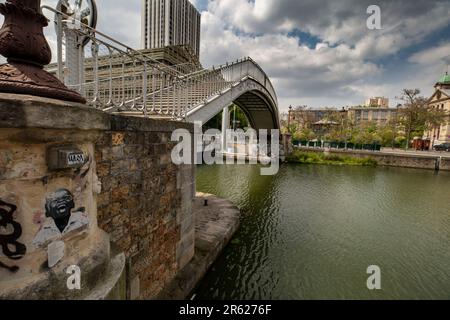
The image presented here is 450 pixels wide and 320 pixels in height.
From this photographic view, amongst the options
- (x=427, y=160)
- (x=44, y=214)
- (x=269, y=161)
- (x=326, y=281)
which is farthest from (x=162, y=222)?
(x=427, y=160)

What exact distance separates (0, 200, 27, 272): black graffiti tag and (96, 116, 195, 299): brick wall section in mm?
1191

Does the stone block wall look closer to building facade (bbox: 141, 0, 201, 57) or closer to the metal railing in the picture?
the metal railing

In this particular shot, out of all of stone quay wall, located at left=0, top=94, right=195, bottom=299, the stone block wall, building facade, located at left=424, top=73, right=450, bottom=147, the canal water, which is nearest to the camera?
stone quay wall, located at left=0, top=94, right=195, bottom=299

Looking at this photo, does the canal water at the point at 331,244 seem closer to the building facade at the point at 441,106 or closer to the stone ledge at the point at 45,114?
the stone ledge at the point at 45,114

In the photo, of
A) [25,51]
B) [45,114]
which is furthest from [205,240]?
[25,51]

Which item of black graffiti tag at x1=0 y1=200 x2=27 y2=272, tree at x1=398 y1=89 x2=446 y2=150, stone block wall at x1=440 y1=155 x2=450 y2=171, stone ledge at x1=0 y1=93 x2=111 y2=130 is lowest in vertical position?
stone block wall at x1=440 y1=155 x2=450 y2=171

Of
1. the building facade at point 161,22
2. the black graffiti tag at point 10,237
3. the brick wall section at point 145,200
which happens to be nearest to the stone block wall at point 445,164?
the brick wall section at point 145,200

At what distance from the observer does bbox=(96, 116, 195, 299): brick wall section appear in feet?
10.0

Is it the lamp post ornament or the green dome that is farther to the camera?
the green dome

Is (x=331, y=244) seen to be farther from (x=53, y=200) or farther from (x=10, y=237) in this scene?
(x=10, y=237)

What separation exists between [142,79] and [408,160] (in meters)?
30.1

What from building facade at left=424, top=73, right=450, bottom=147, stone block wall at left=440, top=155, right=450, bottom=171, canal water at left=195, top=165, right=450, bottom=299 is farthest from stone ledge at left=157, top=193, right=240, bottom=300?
building facade at left=424, top=73, right=450, bottom=147

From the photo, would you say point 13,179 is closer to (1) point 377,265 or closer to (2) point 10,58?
(2) point 10,58
